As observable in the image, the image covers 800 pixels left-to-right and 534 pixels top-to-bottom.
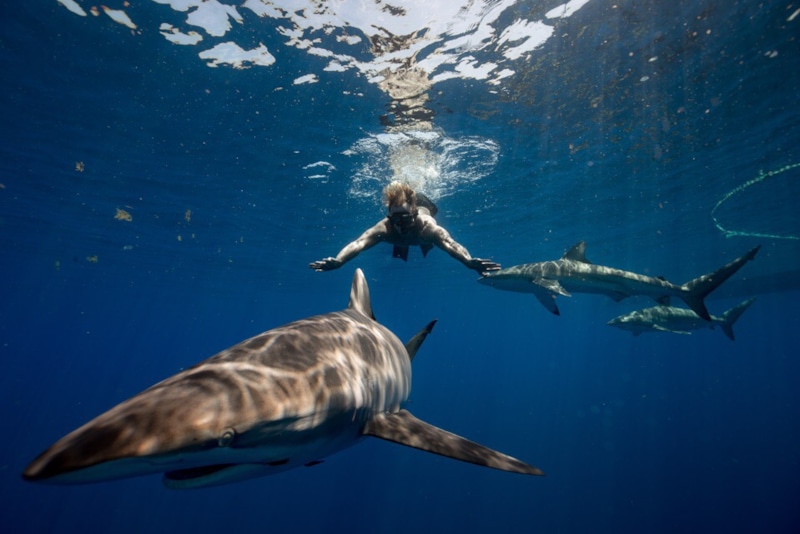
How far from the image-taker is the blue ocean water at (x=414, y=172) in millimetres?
10008

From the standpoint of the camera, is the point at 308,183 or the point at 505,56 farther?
the point at 308,183

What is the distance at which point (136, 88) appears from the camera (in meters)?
11.7

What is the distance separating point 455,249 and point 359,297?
8.18 ft

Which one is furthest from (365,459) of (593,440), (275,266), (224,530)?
(593,440)

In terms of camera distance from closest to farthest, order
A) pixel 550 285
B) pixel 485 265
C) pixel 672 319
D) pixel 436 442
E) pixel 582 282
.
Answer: pixel 436 442, pixel 485 265, pixel 550 285, pixel 582 282, pixel 672 319

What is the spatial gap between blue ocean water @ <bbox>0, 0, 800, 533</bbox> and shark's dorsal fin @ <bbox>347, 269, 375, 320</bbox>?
7337mm

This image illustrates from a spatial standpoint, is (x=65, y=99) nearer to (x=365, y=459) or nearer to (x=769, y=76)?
(x=769, y=76)

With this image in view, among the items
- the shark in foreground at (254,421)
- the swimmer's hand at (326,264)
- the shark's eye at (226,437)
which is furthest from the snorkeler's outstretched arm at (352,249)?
the shark's eye at (226,437)

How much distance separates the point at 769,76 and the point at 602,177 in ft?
23.5

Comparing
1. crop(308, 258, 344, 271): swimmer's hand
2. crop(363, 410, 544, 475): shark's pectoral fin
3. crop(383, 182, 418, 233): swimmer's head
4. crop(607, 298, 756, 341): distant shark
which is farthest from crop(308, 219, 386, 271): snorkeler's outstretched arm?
crop(607, 298, 756, 341): distant shark

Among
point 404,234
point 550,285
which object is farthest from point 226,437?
point 550,285

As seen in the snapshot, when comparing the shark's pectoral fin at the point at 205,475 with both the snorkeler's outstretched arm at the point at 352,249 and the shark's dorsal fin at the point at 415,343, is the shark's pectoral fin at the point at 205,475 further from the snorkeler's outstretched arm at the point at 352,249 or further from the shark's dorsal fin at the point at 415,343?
the snorkeler's outstretched arm at the point at 352,249

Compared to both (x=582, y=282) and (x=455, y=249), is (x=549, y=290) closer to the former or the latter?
(x=582, y=282)

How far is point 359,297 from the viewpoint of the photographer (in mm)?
5516
